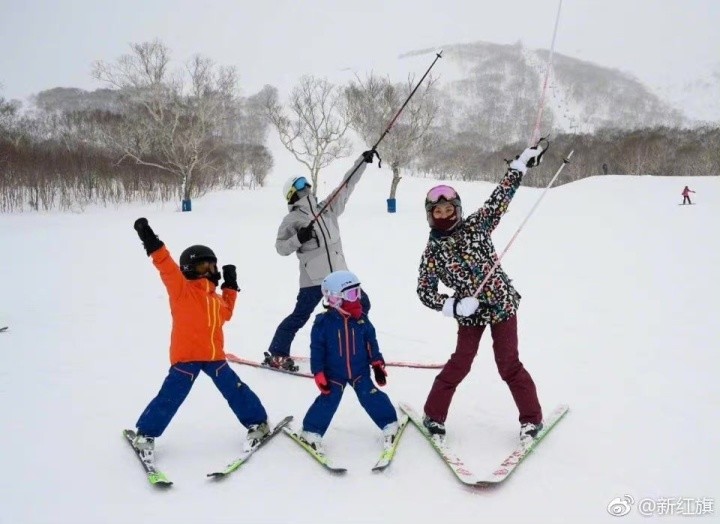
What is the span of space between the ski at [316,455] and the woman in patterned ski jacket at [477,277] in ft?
Result: 3.00

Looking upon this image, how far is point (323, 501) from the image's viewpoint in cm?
299

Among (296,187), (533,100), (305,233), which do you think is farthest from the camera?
(533,100)

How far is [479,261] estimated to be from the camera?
3410mm

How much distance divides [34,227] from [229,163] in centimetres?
2223

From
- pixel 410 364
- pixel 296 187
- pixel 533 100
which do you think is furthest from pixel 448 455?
pixel 533 100

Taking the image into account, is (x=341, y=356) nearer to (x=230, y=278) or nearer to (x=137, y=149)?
(x=230, y=278)

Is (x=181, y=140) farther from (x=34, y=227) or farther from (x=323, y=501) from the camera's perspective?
(x=323, y=501)

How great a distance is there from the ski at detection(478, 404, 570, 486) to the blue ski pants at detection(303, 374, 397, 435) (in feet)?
2.56

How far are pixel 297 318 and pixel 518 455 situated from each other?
7.93 feet

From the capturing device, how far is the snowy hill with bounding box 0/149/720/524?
2.97m

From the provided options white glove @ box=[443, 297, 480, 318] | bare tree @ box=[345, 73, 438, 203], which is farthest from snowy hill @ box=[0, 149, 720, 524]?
bare tree @ box=[345, 73, 438, 203]

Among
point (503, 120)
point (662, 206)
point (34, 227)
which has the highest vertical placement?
point (503, 120)

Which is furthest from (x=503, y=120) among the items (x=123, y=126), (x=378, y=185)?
(x=123, y=126)

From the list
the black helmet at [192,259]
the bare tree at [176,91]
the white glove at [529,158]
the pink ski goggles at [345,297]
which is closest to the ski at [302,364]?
the pink ski goggles at [345,297]
